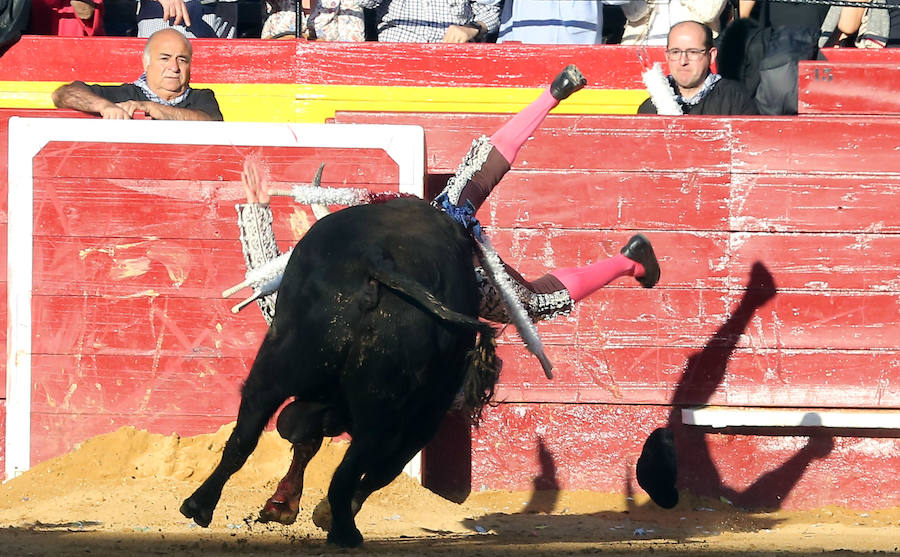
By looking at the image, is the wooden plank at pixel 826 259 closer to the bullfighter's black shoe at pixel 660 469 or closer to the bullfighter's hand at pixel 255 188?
the bullfighter's black shoe at pixel 660 469

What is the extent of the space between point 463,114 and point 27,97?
8.13 feet

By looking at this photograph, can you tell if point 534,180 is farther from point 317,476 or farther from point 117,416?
point 117,416

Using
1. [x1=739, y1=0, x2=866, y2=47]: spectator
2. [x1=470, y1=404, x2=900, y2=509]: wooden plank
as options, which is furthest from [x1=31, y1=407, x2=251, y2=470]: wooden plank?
[x1=739, y1=0, x2=866, y2=47]: spectator

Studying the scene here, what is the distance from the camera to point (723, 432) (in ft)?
19.8

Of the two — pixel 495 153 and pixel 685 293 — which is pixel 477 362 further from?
pixel 685 293

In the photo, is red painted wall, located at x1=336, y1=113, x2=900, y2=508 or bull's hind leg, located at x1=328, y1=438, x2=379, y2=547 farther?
red painted wall, located at x1=336, y1=113, x2=900, y2=508

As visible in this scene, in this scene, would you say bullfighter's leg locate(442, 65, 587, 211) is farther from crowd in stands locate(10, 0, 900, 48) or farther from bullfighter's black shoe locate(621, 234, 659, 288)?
crowd in stands locate(10, 0, 900, 48)

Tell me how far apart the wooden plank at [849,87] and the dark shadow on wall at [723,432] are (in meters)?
0.88

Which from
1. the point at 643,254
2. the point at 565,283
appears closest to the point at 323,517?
the point at 565,283

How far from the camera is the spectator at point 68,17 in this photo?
726 centimetres

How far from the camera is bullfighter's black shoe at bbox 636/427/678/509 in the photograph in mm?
5727

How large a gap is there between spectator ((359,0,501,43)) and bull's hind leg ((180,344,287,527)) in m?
3.72

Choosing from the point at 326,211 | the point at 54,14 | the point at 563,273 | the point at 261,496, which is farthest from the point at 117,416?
the point at 54,14

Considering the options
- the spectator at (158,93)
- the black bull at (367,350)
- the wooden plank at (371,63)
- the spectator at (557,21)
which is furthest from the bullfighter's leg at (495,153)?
the spectator at (557,21)
